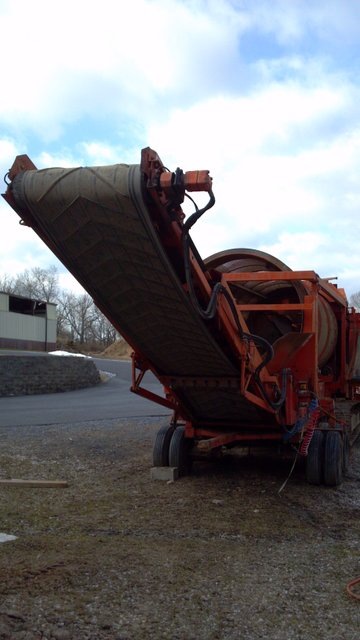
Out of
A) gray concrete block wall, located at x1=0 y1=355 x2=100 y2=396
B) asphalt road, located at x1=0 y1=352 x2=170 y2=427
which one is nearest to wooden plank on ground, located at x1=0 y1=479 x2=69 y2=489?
asphalt road, located at x1=0 y1=352 x2=170 y2=427

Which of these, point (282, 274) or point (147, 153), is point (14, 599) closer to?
point (147, 153)

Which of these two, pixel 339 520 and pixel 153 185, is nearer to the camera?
pixel 153 185

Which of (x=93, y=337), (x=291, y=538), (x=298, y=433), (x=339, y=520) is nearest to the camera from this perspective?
(x=291, y=538)

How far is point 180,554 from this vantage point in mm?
5301

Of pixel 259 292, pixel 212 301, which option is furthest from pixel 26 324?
pixel 212 301

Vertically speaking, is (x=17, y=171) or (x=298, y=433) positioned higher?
(x=17, y=171)

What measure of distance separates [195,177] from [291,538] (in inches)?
131

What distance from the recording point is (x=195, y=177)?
15.8 feet

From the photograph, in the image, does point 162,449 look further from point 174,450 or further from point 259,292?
point 259,292

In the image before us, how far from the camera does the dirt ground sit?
393 centimetres

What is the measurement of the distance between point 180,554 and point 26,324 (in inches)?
1465

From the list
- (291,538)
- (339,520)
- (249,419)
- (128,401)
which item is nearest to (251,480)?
(249,419)

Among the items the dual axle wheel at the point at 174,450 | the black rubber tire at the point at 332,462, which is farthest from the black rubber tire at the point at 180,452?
the black rubber tire at the point at 332,462

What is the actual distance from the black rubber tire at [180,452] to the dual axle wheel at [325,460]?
158 cm
